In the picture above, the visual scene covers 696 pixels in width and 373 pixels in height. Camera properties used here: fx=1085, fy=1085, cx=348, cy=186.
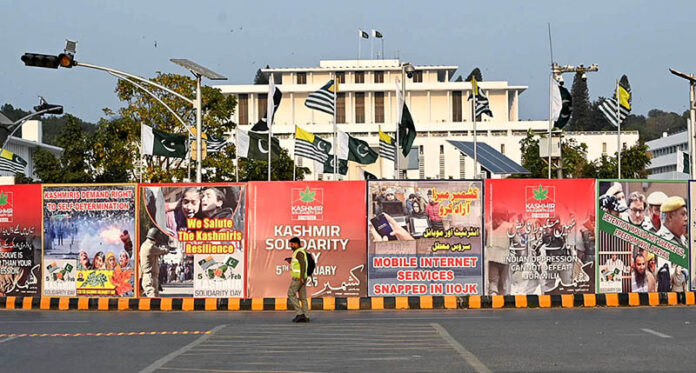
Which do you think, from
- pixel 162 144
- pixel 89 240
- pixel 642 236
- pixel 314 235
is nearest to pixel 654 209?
pixel 642 236

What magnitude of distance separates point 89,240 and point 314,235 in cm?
524

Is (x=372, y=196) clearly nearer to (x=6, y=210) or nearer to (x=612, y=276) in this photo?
(x=612, y=276)

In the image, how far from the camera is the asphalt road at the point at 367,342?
12.9 m

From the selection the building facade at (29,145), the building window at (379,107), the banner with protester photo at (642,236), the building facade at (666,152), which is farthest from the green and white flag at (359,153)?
the building window at (379,107)

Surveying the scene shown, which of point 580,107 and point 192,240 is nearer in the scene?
point 192,240

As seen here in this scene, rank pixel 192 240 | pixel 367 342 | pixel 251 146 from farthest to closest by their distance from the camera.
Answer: pixel 251 146, pixel 192 240, pixel 367 342

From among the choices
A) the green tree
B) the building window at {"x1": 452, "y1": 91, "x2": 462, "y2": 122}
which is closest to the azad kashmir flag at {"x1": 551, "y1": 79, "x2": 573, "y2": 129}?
the building window at {"x1": 452, "y1": 91, "x2": 462, "y2": 122}

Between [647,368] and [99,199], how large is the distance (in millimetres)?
15771

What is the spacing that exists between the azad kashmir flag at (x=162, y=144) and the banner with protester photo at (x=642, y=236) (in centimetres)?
2179

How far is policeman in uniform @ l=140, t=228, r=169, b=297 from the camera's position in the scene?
24500mm

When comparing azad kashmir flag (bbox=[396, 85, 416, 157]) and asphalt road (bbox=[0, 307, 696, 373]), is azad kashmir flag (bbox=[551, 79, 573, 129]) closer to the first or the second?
azad kashmir flag (bbox=[396, 85, 416, 157])

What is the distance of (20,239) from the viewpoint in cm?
2530

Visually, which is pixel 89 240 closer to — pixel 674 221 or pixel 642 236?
pixel 642 236

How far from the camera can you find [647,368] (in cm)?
1217
